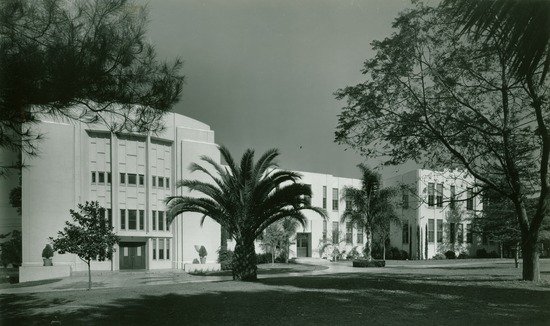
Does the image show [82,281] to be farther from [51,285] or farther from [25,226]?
[25,226]

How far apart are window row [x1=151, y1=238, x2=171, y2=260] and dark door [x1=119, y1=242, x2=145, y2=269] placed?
0.85m

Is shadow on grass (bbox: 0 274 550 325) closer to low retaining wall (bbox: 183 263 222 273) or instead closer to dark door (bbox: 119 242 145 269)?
low retaining wall (bbox: 183 263 222 273)

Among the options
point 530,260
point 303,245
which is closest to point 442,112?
point 530,260

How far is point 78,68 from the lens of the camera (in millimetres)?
7789

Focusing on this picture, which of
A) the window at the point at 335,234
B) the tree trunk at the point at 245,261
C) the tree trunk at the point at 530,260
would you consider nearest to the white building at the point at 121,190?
the window at the point at 335,234

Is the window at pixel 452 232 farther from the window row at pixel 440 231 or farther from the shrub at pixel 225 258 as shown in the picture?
the shrub at pixel 225 258

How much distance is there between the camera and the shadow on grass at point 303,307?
10453mm

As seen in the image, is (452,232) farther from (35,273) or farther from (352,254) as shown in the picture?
(35,273)

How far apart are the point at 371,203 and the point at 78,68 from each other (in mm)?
33105

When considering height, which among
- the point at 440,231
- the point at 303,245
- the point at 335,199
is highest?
the point at 335,199

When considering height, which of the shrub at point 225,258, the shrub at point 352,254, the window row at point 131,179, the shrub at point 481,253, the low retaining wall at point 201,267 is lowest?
the shrub at point 481,253

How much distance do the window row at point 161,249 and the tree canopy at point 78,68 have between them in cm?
3040

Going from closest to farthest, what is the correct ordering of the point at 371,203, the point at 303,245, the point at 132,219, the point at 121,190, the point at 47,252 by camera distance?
the point at 47,252
the point at 121,190
the point at 132,219
the point at 371,203
the point at 303,245

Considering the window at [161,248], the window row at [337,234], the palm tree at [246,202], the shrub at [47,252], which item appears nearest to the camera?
the palm tree at [246,202]
